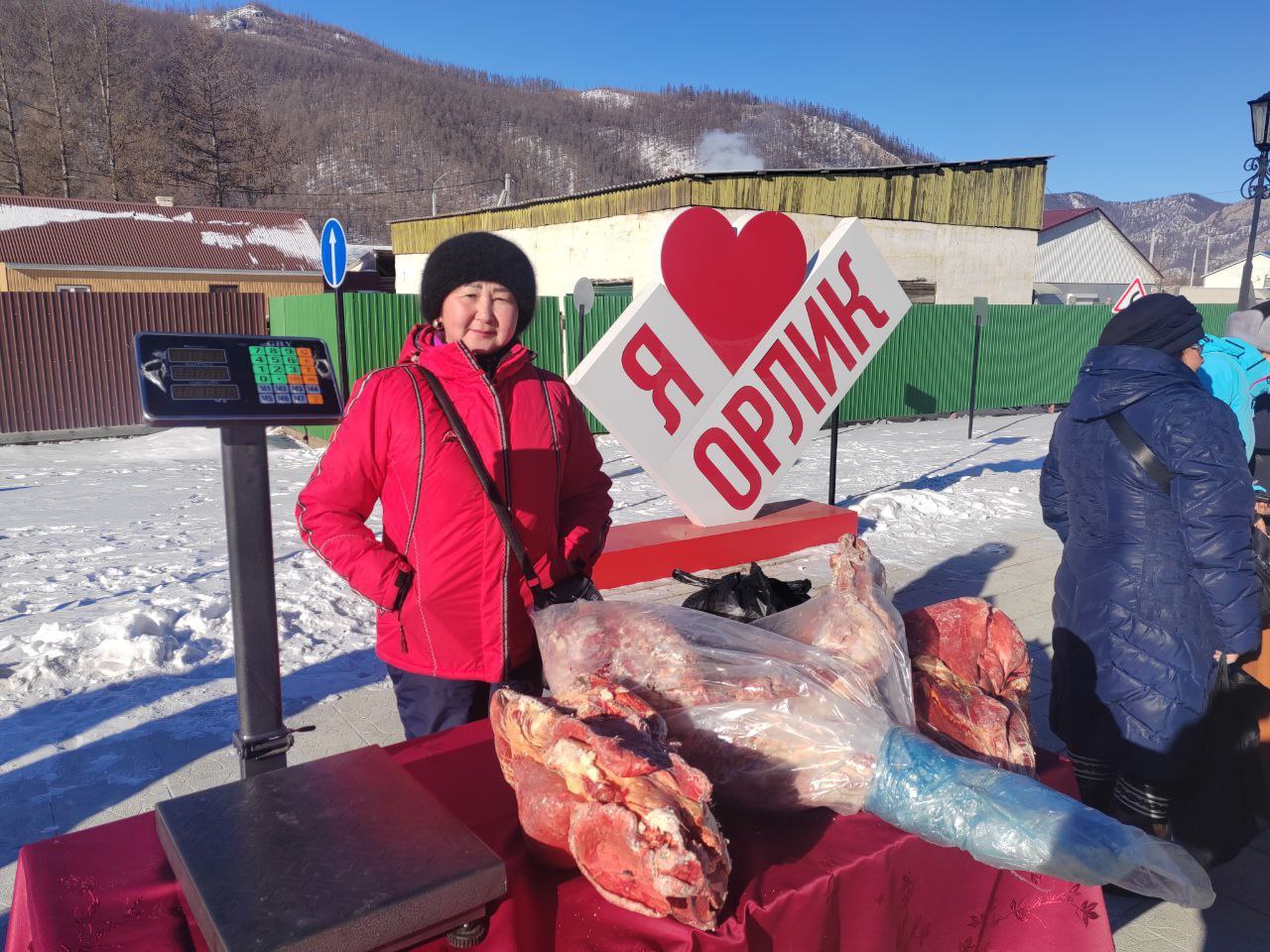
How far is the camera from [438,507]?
2.14 meters

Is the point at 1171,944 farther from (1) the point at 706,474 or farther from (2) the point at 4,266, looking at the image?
(2) the point at 4,266

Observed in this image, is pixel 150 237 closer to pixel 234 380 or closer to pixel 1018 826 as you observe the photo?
pixel 234 380

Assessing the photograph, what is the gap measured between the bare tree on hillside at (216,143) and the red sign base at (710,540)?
4831 centimetres

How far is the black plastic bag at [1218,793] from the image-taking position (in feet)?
9.10

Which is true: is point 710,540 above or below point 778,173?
below

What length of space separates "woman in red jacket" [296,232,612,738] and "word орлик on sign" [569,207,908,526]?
235cm

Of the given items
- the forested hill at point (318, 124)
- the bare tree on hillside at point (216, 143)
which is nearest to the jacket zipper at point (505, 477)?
the forested hill at point (318, 124)

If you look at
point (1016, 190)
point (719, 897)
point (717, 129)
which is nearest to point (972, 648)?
point (719, 897)

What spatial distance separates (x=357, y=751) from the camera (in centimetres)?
169

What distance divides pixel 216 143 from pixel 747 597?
168 ft

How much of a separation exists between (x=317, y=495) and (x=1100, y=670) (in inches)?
91.8

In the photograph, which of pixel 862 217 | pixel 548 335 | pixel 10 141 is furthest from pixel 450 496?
pixel 10 141

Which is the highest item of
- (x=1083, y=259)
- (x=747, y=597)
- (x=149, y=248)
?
(x=1083, y=259)

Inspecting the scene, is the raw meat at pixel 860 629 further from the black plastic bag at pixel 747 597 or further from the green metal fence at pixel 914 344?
the green metal fence at pixel 914 344
